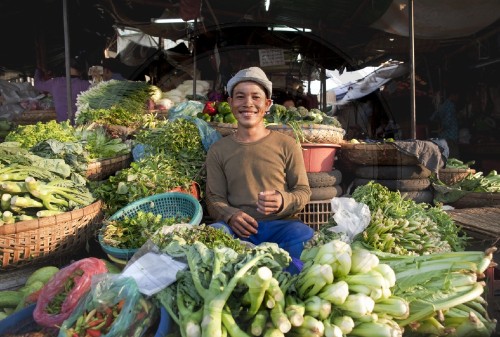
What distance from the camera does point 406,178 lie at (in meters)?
4.60

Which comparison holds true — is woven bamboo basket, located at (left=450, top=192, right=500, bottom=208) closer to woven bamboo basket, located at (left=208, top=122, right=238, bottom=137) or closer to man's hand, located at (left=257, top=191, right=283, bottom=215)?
woven bamboo basket, located at (left=208, top=122, right=238, bottom=137)

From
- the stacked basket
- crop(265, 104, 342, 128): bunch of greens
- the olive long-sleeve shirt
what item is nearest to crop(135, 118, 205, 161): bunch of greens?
the olive long-sleeve shirt

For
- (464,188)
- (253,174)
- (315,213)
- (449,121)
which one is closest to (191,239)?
(253,174)

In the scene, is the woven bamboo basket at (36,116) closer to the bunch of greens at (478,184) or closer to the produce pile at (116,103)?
the produce pile at (116,103)

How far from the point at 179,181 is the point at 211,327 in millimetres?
2271

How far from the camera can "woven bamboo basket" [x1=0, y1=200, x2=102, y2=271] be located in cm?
259

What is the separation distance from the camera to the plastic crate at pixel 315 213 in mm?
3967

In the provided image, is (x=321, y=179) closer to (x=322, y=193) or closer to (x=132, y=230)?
(x=322, y=193)

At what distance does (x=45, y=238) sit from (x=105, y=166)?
1264 millimetres

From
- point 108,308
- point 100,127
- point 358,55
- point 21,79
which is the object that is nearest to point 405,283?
point 108,308

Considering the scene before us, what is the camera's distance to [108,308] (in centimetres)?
171

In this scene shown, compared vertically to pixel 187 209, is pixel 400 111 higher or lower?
higher

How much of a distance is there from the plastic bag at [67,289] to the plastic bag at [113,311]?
0.43ft

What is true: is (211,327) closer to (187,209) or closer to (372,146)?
(187,209)
